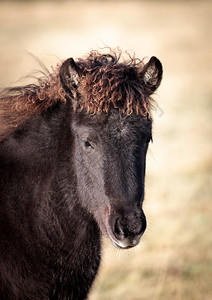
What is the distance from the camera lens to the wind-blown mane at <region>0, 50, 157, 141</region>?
14.4ft

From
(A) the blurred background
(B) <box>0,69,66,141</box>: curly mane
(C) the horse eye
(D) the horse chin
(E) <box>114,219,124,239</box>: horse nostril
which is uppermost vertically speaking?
(B) <box>0,69,66,141</box>: curly mane

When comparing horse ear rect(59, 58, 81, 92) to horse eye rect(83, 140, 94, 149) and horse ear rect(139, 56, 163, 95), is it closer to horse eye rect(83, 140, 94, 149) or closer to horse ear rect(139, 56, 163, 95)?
horse eye rect(83, 140, 94, 149)

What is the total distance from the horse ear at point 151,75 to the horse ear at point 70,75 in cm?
71

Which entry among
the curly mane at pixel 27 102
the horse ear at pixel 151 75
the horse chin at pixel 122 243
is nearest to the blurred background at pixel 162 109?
the curly mane at pixel 27 102

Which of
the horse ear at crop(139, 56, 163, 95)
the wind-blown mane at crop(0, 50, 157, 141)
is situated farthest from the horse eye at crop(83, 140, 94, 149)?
the horse ear at crop(139, 56, 163, 95)

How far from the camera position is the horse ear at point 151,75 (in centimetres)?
458

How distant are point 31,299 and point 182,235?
235 inches

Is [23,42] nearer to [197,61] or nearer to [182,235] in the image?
[197,61]

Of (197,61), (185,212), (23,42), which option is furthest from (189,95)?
(23,42)

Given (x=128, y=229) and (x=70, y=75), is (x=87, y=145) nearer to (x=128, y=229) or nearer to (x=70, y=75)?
(x=70, y=75)

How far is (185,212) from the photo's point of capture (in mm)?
10867

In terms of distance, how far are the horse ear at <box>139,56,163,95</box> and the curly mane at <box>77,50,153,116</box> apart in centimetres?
6

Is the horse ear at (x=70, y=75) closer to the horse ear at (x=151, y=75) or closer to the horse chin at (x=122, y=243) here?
the horse ear at (x=151, y=75)

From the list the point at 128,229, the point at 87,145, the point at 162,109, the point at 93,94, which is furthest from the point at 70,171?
the point at 162,109
